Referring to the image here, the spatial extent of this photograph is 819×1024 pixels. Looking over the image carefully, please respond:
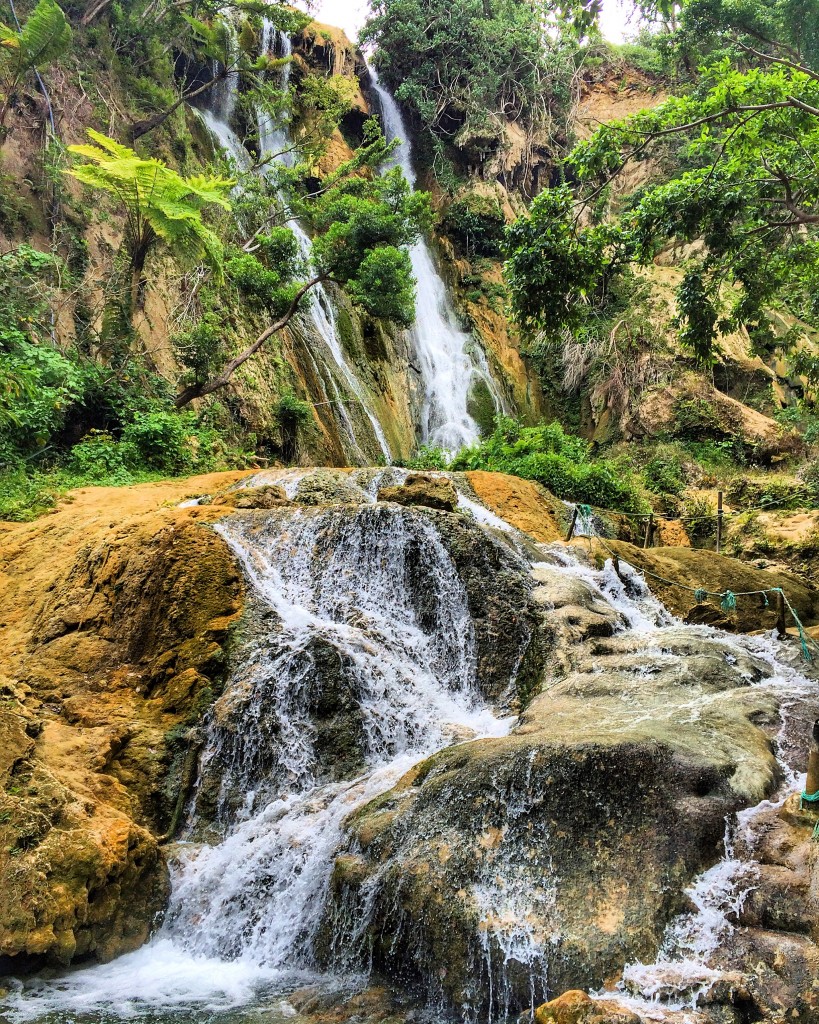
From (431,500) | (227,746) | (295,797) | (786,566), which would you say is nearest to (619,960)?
(295,797)

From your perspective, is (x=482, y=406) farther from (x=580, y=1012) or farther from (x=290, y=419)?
(x=580, y=1012)

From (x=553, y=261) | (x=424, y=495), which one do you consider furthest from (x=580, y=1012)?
(x=553, y=261)

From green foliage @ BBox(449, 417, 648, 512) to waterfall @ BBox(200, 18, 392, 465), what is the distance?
2950 millimetres

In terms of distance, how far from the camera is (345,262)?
49.1 feet

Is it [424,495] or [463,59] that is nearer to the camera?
[424,495]

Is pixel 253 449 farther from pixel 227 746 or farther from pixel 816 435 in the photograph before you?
pixel 816 435

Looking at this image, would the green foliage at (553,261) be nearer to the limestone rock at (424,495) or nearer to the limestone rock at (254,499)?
the limestone rock at (424,495)

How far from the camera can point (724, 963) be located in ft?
11.3

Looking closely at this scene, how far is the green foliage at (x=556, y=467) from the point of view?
1481cm

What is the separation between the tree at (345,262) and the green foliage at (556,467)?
3.74 meters

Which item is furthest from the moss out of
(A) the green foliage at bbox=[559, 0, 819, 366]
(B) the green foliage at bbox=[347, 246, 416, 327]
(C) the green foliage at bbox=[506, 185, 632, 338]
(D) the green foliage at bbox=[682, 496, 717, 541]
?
(C) the green foliage at bbox=[506, 185, 632, 338]

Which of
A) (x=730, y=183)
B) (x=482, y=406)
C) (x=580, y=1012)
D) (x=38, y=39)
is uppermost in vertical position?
(x=38, y=39)

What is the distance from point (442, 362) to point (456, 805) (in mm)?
19190

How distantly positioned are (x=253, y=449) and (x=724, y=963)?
13294 mm
